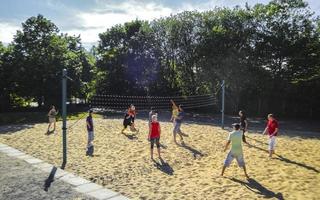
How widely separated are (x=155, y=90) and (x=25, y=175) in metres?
26.1

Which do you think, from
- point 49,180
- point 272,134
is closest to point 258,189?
point 272,134

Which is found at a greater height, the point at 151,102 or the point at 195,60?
the point at 195,60

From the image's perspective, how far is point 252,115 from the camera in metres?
33.2

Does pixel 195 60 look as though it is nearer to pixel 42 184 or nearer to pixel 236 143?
pixel 236 143

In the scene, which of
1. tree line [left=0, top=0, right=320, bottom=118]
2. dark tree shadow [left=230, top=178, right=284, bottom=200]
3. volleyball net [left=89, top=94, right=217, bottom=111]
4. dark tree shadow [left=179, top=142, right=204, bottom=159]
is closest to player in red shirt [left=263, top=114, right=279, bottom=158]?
dark tree shadow [left=179, top=142, right=204, bottom=159]

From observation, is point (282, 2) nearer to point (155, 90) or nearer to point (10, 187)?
point (155, 90)

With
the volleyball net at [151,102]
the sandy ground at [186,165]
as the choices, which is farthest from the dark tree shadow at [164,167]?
the volleyball net at [151,102]

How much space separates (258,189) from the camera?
32.4 feet

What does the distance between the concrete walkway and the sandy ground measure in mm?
455

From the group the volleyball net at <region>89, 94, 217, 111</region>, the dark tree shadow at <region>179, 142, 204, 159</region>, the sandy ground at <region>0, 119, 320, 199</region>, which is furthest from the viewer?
the volleyball net at <region>89, 94, 217, 111</region>

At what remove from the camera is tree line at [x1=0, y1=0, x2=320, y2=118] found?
103 feet

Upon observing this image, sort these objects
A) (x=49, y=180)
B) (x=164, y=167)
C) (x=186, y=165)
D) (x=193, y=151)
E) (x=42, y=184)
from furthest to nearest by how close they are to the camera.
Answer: (x=193, y=151) → (x=186, y=165) → (x=164, y=167) → (x=49, y=180) → (x=42, y=184)

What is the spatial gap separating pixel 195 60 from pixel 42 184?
87.6 ft

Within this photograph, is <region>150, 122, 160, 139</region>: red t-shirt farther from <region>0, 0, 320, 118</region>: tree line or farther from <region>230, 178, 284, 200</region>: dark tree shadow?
<region>0, 0, 320, 118</region>: tree line
